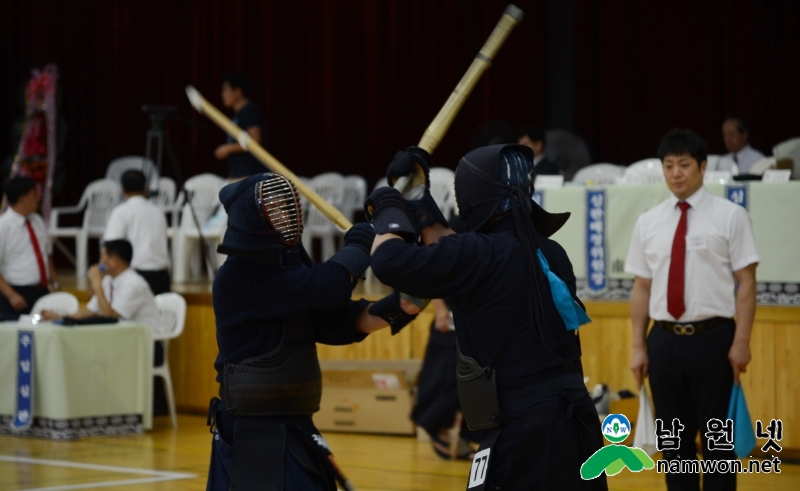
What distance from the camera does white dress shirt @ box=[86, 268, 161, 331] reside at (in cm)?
856

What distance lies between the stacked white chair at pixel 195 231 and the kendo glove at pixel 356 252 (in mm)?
6863

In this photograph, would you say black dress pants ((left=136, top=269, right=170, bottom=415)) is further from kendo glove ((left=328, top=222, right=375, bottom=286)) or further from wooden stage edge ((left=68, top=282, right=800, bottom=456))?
kendo glove ((left=328, top=222, right=375, bottom=286))

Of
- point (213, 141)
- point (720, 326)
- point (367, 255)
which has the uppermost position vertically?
point (213, 141)

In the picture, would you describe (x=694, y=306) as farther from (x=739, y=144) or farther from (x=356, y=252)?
(x=739, y=144)

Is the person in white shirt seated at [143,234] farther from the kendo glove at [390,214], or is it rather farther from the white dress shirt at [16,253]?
the kendo glove at [390,214]

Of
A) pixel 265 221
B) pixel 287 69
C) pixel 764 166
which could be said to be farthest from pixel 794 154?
pixel 287 69

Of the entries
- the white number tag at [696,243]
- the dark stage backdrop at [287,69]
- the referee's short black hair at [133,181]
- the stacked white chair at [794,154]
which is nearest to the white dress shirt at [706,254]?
the white number tag at [696,243]

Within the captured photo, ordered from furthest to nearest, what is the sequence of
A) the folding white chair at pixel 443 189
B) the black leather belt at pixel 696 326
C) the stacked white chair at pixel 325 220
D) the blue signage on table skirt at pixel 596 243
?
the stacked white chair at pixel 325 220, the folding white chair at pixel 443 189, the blue signage on table skirt at pixel 596 243, the black leather belt at pixel 696 326

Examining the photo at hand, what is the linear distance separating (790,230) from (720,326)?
7.38ft

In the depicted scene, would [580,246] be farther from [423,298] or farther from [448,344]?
[423,298]

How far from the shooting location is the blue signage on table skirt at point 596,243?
24.8 feet

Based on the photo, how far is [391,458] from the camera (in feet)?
23.9

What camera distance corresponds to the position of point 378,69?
41.8 ft

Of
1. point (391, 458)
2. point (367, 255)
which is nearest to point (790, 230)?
point (391, 458)
